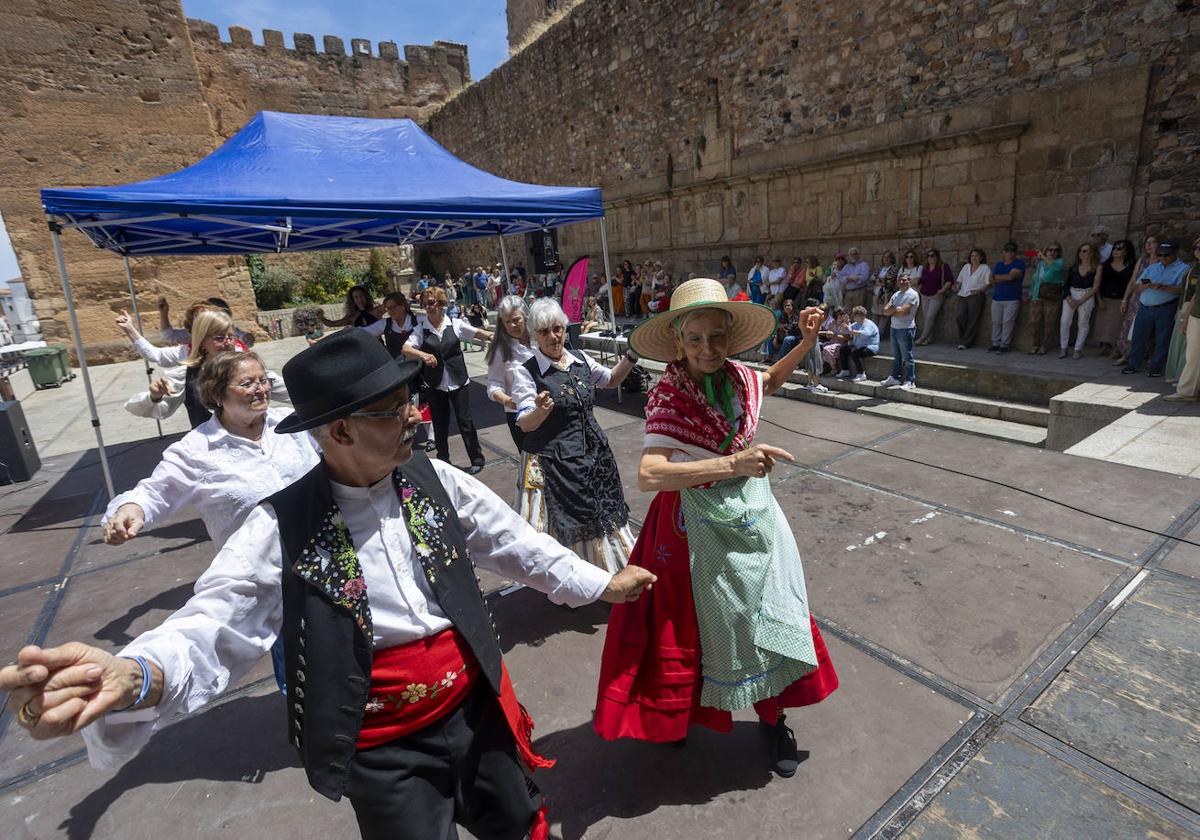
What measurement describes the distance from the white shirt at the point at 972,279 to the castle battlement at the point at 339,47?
980 inches

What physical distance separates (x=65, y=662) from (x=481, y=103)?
23.6 metres

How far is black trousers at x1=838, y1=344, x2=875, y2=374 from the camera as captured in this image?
7.97m

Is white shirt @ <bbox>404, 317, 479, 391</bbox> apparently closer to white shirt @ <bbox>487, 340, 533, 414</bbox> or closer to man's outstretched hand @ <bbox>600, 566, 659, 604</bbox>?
white shirt @ <bbox>487, 340, 533, 414</bbox>

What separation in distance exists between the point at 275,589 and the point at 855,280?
10.2 m

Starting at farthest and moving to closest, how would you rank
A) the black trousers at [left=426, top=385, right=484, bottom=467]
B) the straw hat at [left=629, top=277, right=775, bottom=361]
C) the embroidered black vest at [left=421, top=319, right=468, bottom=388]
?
the black trousers at [left=426, top=385, right=484, bottom=467]
the embroidered black vest at [left=421, top=319, right=468, bottom=388]
the straw hat at [left=629, top=277, right=775, bottom=361]

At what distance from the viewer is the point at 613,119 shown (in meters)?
15.5

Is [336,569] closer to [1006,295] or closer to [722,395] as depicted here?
[722,395]

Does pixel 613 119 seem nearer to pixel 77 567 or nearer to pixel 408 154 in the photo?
pixel 408 154

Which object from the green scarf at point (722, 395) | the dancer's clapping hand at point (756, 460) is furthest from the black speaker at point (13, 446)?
the dancer's clapping hand at point (756, 460)

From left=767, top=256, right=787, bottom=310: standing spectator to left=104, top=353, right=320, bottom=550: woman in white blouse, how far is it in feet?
31.3

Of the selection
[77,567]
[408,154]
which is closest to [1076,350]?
[408,154]

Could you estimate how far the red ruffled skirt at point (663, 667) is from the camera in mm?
2145

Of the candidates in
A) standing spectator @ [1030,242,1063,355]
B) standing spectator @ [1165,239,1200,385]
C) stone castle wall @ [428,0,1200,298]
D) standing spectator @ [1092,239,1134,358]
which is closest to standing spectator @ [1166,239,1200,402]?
standing spectator @ [1165,239,1200,385]

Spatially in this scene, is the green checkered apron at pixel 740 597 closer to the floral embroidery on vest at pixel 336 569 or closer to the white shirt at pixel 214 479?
the floral embroidery on vest at pixel 336 569
